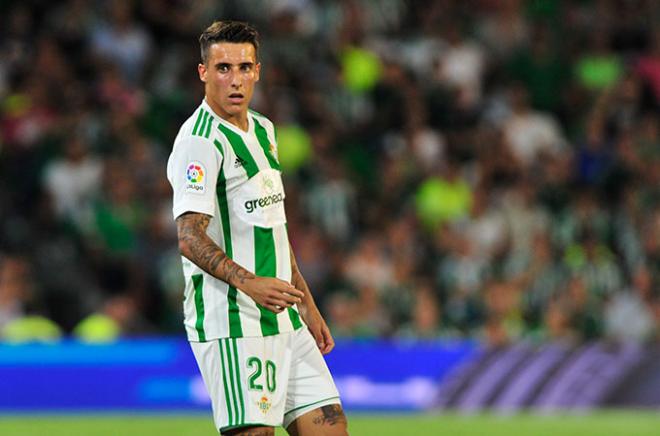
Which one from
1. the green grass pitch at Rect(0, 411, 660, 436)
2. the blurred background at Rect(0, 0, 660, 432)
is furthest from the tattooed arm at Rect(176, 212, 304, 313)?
the blurred background at Rect(0, 0, 660, 432)

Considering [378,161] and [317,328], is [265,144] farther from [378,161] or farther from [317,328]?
[378,161]

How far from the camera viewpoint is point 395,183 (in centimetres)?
1458

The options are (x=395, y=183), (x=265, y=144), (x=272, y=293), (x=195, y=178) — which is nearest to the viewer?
(x=272, y=293)

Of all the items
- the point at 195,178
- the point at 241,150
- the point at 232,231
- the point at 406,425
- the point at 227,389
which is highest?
the point at 406,425

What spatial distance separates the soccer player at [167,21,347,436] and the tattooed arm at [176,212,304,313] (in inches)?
0.7

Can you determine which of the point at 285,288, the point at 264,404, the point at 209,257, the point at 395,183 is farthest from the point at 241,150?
the point at 395,183

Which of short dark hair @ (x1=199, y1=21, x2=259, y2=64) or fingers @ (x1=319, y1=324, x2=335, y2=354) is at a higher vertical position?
short dark hair @ (x1=199, y1=21, x2=259, y2=64)

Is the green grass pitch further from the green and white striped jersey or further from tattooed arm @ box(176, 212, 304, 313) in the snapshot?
tattooed arm @ box(176, 212, 304, 313)

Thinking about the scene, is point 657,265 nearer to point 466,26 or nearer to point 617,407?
point 617,407

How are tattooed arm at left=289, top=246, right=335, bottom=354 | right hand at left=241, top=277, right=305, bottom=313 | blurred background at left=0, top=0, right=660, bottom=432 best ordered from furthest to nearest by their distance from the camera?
blurred background at left=0, top=0, right=660, bottom=432 → tattooed arm at left=289, top=246, right=335, bottom=354 → right hand at left=241, top=277, right=305, bottom=313

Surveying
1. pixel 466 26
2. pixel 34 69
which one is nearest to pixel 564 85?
pixel 466 26

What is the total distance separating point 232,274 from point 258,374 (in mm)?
475

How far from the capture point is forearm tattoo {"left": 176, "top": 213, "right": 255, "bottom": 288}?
17.1ft

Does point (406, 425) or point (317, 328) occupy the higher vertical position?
point (406, 425)
